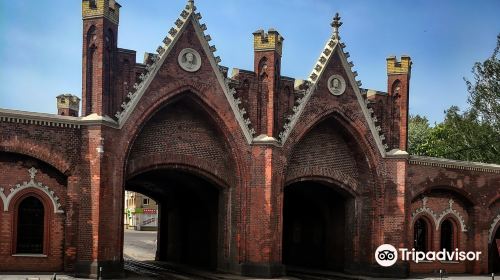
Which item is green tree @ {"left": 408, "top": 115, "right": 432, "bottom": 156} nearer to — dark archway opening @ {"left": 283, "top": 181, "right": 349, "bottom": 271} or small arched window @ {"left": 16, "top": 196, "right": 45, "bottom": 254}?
dark archway opening @ {"left": 283, "top": 181, "right": 349, "bottom": 271}

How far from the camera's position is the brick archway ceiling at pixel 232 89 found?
23.9 metres

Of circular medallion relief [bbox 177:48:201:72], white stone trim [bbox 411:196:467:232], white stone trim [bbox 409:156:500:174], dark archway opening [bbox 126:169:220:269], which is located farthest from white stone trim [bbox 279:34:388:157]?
circular medallion relief [bbox 177:48:201:72]

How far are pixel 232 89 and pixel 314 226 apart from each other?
9804 mm

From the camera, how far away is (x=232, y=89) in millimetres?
25906

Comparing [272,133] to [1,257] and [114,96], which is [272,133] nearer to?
[114,96]

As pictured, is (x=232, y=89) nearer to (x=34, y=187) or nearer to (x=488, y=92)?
(x=34, y=187)

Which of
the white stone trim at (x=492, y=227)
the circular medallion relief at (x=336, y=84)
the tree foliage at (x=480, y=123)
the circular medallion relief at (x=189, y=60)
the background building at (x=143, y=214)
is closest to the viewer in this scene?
the circular medallion relief at (x=189, y=60)

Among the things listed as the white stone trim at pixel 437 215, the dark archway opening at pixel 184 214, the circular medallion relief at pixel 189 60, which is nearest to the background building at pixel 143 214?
the dark archway opening at pixel 184 214

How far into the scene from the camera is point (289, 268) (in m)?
31.7

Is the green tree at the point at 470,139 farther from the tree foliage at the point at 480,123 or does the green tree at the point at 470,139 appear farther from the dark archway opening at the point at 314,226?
the dark archway opening at the point at 314,226

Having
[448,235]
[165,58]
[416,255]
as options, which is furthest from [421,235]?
[165,58]

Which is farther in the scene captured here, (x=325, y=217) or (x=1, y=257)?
(x=325, y=217)

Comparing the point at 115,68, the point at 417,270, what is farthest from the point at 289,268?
the point at 115,68

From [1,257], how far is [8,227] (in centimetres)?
100
